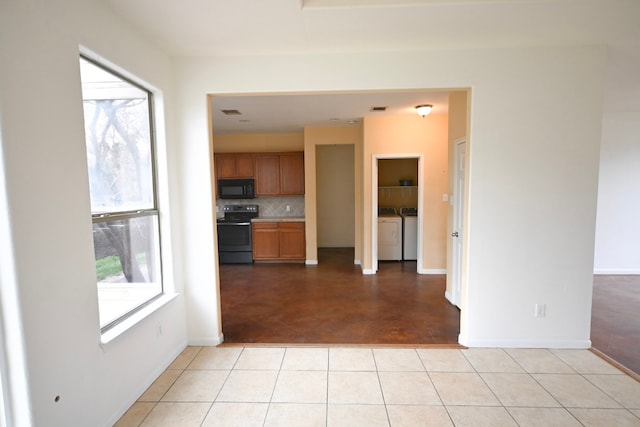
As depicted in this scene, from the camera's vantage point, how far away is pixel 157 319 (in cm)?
240

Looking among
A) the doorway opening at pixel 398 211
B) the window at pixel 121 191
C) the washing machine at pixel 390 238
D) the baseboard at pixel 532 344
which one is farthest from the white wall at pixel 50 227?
the washing machine at pixel 390 238

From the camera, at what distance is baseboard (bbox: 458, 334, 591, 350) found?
2732mm

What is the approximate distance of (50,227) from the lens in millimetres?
1488

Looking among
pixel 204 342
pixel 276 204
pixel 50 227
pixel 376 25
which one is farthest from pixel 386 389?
pixel 276 204

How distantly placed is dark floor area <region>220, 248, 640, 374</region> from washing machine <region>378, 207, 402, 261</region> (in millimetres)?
570

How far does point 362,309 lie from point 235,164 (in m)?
4.07

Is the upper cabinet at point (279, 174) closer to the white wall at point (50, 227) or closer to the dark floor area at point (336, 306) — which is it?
the dark floor area at point (336, 306)

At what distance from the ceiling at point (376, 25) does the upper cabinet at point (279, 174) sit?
3678 mm

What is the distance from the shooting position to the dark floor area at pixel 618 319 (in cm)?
274

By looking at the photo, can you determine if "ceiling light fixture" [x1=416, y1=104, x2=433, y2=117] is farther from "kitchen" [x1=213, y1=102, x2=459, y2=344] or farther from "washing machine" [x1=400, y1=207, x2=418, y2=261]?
"washing machine" [x1=400, y1=207, x2=418, y2=261]

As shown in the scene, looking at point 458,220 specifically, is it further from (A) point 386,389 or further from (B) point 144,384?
(B) point 144,384

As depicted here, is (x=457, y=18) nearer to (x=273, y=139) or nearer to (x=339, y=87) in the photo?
(x=339, y=87)

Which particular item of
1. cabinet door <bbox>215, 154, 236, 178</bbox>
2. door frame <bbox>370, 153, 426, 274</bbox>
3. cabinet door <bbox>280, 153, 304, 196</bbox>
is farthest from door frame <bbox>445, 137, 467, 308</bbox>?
cabinet door <bbox>215, 154, 236, 178</bbox>

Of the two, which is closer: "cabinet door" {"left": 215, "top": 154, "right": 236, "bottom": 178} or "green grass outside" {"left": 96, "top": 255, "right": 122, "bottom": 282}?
"green grass outside" {"left": 96, "top": 255, "right": 122, "bottom": 282}
